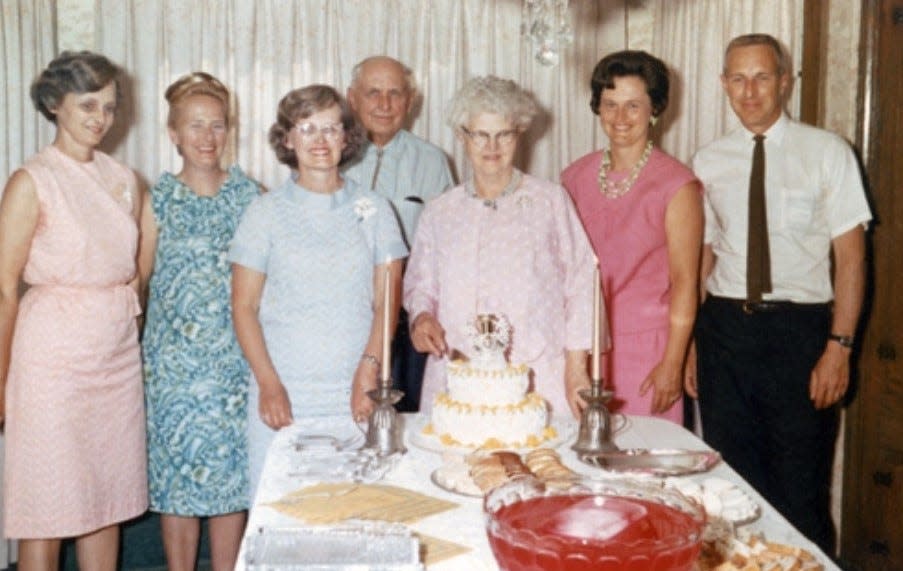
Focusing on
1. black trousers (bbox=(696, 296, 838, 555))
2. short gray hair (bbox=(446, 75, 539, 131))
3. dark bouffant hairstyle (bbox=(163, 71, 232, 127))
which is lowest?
black trousers (bbox=(696, 296, 838, 555))

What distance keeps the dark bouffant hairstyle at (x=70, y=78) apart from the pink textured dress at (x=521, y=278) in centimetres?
116

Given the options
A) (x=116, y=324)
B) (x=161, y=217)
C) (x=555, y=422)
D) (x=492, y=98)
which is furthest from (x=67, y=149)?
(x=555, y=422)

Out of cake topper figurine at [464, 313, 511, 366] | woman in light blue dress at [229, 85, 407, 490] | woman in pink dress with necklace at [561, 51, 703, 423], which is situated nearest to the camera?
cake topper figurine at [464, 313, 511, 366]

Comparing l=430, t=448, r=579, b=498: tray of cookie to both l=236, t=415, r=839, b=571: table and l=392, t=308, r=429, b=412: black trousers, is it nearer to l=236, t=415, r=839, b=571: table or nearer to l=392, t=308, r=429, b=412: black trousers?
l=236, t=415, r=839, b=571: table

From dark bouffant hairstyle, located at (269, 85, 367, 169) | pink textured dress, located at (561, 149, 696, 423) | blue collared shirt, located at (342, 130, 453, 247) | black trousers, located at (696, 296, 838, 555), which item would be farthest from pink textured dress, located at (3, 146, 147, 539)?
black trousers, located at (696, 296, 838, 555)

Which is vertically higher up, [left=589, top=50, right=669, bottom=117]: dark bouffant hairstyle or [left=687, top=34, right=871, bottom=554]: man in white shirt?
[left=589, top=50, right=669, bottom=117]: dark bouffant hairstyle

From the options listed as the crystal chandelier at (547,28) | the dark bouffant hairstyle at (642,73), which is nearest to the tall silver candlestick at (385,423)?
the crystal chandelier at (547,28)

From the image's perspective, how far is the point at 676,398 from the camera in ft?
10.8

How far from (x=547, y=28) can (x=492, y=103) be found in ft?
2.55

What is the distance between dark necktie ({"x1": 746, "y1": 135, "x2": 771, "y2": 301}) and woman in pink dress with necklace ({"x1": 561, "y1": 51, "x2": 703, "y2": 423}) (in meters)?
0.21

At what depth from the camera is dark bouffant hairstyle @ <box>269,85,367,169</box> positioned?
3.00 meters

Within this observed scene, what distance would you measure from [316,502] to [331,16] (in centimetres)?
322

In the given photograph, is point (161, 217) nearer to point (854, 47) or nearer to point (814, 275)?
point (814, 275)

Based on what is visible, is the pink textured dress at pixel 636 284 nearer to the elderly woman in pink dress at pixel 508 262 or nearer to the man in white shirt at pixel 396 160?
the elderly woman in pink dress at pixel 508 262
